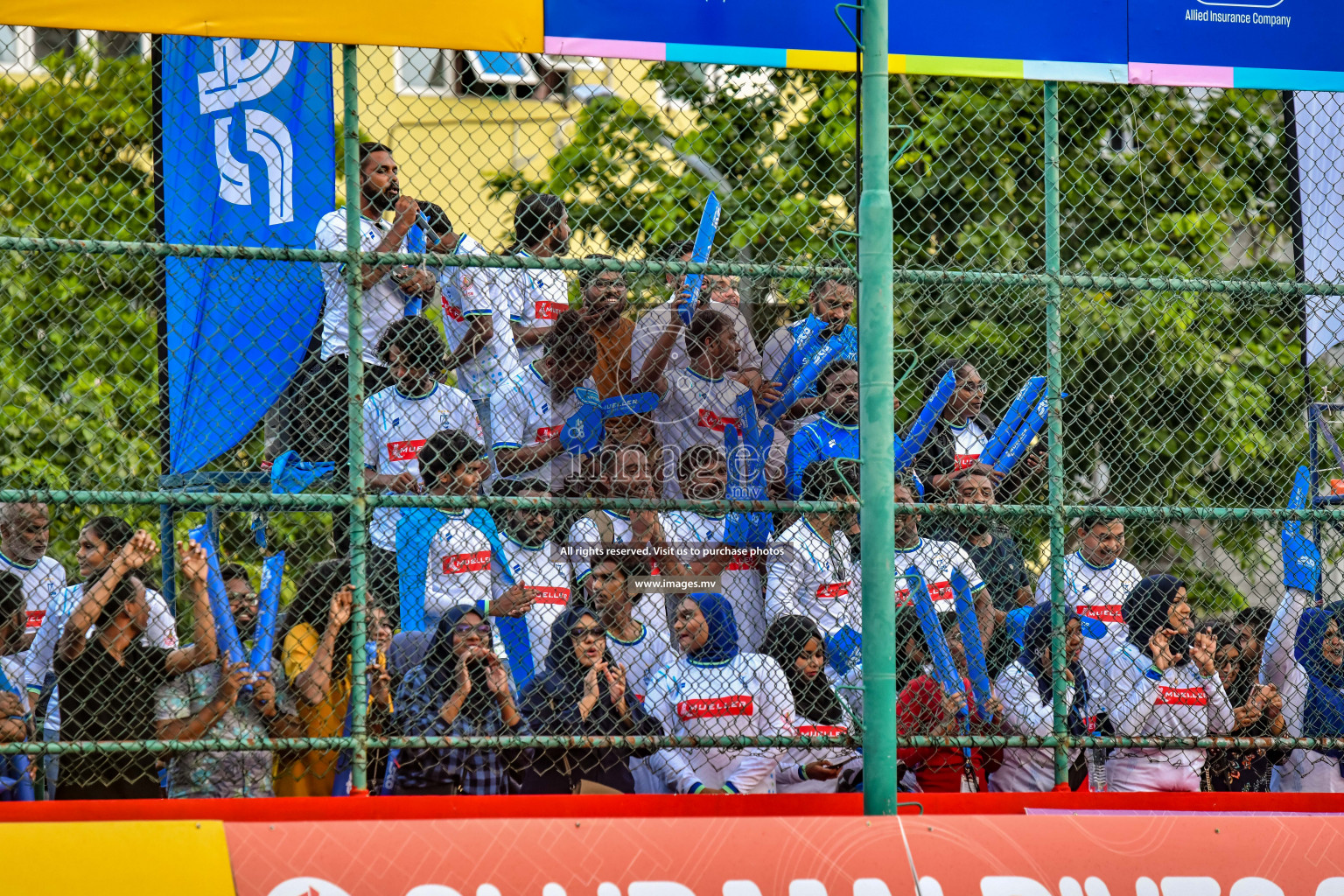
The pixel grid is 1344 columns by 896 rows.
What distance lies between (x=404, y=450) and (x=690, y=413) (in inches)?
45.0

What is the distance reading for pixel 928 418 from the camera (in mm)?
5648

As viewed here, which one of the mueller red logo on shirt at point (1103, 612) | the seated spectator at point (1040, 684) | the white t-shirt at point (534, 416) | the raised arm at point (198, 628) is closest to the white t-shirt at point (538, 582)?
the white t-shirt at point (534, 416)

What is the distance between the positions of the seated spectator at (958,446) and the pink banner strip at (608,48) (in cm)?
169

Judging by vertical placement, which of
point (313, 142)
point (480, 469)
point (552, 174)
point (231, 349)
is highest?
point (552, 174)

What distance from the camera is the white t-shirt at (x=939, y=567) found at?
5.41 meters

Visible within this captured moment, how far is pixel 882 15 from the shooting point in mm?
4305

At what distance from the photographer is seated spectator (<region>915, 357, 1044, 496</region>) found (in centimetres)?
566

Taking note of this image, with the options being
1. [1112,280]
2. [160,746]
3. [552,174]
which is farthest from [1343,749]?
[552,174]

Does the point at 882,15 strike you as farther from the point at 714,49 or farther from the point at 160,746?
the point at 160,746

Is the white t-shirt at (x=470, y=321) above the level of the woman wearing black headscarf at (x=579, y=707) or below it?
above

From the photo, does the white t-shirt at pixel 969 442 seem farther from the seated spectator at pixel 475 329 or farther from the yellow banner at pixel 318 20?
the yellow banner at pixel 318 20

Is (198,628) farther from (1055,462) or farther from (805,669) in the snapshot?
(1055,462)

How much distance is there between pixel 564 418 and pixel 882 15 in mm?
1988

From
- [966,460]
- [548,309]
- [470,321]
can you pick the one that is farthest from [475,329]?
[966,460]
